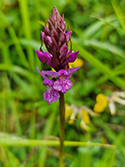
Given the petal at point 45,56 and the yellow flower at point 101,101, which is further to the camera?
the yellow flower at point 101,101

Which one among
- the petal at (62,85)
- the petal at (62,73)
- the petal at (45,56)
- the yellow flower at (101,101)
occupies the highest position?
the petal at (45,56)

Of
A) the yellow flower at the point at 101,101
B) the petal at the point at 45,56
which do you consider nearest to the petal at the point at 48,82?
the petal at the point at 45,56

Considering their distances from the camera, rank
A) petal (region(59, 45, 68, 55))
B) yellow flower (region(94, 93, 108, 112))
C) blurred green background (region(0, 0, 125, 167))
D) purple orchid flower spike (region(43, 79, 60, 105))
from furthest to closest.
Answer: yellow flower (region(94, 93, 108, 112)), blurred green background (region(0, 0, 125, 167)), purple orchid flower spike (region(43, 79, 60, 105)), petal (region(59, 45, 68, 55))

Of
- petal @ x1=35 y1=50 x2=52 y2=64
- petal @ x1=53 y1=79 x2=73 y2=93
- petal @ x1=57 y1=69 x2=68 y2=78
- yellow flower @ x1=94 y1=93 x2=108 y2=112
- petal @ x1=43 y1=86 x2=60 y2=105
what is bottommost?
yellow flower @ x1=94 y1=93 x2=108 y2=112

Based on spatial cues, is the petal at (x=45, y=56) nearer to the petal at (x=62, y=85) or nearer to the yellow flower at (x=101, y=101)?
the petal at (x=62, y=85)

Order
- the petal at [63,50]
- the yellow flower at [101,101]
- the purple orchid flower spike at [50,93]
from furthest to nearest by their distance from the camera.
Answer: the yellow flower at [101,101] → the purple orchid flower spike at [50,93] → the petal at [63,50]

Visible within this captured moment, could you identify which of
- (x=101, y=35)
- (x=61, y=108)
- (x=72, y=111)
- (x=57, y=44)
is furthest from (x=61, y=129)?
(x=101, y=35)

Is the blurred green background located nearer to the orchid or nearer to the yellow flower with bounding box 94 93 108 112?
the yellow flower with bounding box 94 93 108 112

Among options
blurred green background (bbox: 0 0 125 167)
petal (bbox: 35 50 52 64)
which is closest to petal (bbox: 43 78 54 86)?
petal (bbox: 35 50 52 64)

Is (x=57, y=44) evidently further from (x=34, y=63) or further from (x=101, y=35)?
(x=101, y=35)
